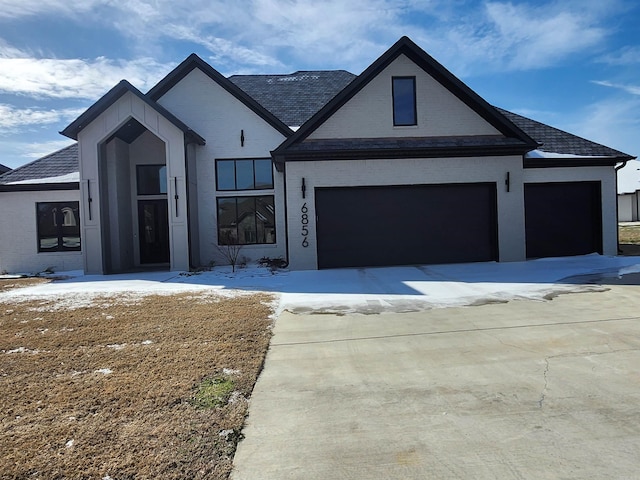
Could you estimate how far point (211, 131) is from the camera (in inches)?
583

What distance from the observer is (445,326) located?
20.0ft

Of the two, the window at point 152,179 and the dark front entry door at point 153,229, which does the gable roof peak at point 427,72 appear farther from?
the dark front entry door at point 153,229

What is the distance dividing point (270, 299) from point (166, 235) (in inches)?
341

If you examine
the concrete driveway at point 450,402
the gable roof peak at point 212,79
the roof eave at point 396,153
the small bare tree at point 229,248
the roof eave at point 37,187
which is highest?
the gable roof peak at point 212,79

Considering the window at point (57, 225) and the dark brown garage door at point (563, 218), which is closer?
the dark brown garage door at point (563, 218)

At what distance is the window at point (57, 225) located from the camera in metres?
15.0

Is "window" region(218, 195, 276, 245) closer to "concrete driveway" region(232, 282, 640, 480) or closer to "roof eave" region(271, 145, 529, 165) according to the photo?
"roof eave" region(271, 145, 529, 165)

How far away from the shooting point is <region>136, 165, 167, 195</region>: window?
15453 millimetres

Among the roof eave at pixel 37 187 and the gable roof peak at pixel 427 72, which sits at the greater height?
the gable roof peak at pixel 427 72

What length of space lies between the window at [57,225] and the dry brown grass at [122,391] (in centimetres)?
868

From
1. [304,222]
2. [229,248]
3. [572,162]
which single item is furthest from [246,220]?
[572,162]

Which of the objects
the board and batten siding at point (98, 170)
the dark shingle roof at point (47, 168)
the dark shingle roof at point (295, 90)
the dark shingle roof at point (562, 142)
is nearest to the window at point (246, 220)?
the board and batten siding at point (98, 170)

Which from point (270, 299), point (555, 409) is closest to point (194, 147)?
point (270, 299)

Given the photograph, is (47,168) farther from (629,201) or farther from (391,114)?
(629,201)
